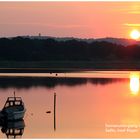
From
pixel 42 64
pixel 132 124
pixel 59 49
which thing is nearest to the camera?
pixel 132 124

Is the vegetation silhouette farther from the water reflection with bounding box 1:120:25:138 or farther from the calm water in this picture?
the water reflection with bounding box 1:120:25:138

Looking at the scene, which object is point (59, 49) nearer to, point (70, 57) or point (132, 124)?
point (70, 57)

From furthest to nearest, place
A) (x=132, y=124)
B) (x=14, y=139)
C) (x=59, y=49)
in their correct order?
(x=59, y=49) → (x=132, y=124) → (x=14, y=139)

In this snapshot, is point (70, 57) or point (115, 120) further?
point (70, 57)

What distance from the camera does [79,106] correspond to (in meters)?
35.3

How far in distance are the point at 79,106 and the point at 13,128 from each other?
841 cm

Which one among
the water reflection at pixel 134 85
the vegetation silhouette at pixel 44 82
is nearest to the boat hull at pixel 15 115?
the water reflection at pixel 134 85

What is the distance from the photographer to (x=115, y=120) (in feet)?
96.9

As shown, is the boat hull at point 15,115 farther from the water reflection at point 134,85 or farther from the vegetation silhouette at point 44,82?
the vegetation silhouette at point 44,82

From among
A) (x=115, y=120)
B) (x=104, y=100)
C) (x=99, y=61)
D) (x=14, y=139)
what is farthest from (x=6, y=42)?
(x=14, y=139)

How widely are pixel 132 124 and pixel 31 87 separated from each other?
20.1 m

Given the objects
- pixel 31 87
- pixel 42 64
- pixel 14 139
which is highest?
pixel 42 64

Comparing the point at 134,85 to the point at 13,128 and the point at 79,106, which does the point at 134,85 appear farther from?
the point at 13,128

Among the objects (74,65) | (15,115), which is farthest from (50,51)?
(15,115)
